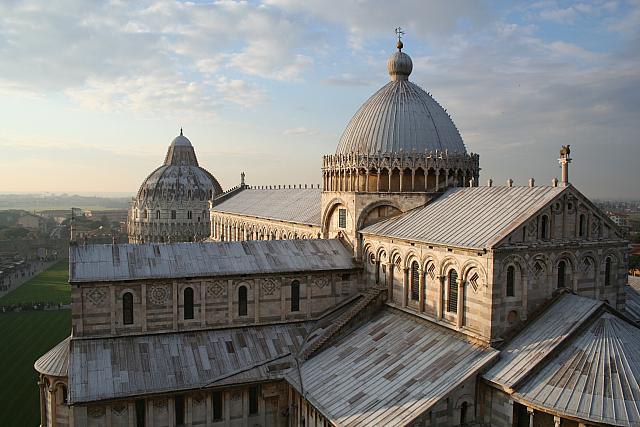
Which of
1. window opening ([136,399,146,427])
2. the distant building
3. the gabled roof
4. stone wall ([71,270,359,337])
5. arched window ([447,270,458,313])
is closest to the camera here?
the gabled roof

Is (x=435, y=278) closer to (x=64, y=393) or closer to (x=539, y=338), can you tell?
(x=539, y=338)

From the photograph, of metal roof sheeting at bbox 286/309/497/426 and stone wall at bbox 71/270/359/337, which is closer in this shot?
metal roof sheeting at bbox 286/309/497/426

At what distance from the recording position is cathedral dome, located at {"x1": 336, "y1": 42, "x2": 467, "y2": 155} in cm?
3497

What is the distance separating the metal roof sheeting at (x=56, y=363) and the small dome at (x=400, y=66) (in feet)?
90.1

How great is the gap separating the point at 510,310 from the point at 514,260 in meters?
2.30

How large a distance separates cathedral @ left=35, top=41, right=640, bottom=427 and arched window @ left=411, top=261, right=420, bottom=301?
99 mm

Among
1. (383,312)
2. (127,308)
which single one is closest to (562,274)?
(383,312)

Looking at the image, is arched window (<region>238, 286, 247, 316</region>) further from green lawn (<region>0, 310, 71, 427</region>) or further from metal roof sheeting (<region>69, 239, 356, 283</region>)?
green lawn (<region>0, 310, 71, 427</region>)

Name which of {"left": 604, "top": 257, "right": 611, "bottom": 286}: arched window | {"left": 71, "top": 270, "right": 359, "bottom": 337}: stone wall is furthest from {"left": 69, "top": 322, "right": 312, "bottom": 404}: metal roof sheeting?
{"left": 604, "top": 257, "right": 611, "bottom": 286}: arched window

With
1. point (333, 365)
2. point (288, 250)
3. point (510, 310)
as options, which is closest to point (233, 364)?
point (333, 365)

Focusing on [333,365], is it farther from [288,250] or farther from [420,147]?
[420,147]

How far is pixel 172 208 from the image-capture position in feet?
461

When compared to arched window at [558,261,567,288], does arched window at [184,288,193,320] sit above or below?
below

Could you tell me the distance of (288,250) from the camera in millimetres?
34719
